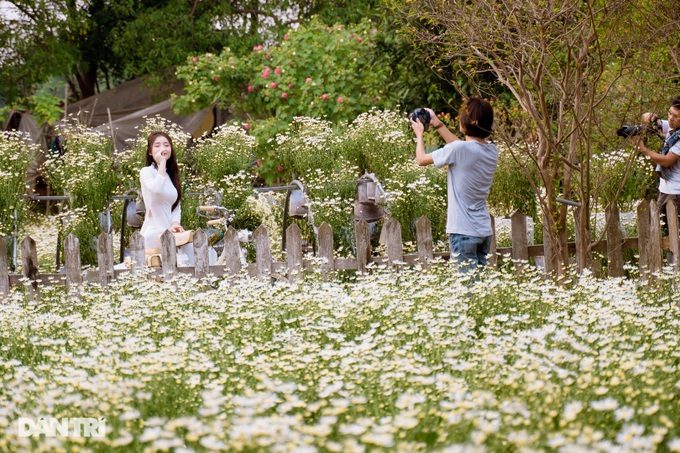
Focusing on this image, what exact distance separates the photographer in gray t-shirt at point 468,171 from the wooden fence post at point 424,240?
3.21 ft

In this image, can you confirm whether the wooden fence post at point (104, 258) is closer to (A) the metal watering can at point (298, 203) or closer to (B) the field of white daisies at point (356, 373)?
(B) the field of white daisies at point (356, 373)

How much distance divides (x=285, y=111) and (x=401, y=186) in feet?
22.1

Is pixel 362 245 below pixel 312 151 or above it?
below

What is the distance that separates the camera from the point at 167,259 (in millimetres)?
6664

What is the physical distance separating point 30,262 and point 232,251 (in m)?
1.54

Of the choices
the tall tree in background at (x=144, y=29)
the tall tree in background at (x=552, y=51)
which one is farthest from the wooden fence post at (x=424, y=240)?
the tall tree in background at (x=144, y=29)

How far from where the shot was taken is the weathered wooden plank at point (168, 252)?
6629mm

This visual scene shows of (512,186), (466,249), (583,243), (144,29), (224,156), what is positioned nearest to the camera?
(466,249)

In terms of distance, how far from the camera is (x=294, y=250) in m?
6.65

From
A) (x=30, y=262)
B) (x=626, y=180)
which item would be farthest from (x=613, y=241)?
(x=30, y=262)

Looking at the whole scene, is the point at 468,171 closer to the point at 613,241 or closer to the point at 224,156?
the point at 613,241

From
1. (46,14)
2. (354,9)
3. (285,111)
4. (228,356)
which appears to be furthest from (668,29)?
(46,14)

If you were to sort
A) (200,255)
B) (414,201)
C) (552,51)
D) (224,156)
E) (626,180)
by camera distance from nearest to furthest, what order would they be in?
(552,51), (200,255), (414,201), (626,180), (224,156)

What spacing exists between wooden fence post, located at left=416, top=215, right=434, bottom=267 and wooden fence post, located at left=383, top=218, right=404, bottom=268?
0.16 m
